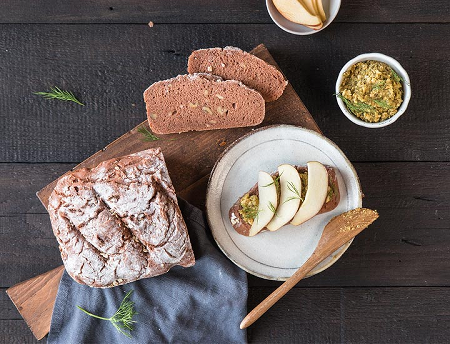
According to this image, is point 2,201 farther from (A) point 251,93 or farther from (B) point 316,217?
(B) point 316,217

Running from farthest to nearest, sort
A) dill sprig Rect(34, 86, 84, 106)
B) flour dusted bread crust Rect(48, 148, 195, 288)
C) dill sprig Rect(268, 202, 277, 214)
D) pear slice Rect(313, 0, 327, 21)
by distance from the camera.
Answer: dill sprig Rect(34, 86, 84, 106) < pear slice Rect(313, 0, 327, 21) < dill sprig Rect(268, 202, 277, 214) < flour dusted bread crust Rect(48, 148, 195, 288)

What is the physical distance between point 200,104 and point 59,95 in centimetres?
82

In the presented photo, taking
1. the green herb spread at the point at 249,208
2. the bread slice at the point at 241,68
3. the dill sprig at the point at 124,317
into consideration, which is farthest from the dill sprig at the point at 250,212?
the dill sprig at the point at 124,317

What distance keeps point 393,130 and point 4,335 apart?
98.7 inches

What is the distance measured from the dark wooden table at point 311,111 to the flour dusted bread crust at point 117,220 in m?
0.54

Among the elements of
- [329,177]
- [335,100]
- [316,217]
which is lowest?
[316,217]

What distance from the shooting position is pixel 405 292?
291cm

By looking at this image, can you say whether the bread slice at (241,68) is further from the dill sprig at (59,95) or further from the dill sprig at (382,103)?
the dill sprig at (59,95)

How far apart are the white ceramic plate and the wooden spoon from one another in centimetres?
6

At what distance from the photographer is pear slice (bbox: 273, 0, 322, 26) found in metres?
2.63

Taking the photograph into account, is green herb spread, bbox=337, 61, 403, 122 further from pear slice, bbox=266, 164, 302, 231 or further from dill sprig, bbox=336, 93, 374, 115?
pear slice, bbox=266, 164, 302, 231

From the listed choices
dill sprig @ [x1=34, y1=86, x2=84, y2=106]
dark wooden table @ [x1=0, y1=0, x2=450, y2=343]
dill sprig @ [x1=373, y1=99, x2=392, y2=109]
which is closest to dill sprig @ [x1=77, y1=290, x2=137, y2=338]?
dark wooden table @ [x1=0, y1=0, x2=450, y2=343]

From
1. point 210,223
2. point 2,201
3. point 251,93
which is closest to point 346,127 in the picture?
point 251,93

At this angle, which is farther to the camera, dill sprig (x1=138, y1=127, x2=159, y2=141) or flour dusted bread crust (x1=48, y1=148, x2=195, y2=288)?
dill sprig (x1=138, y1=127, x2=159, y2=141)
